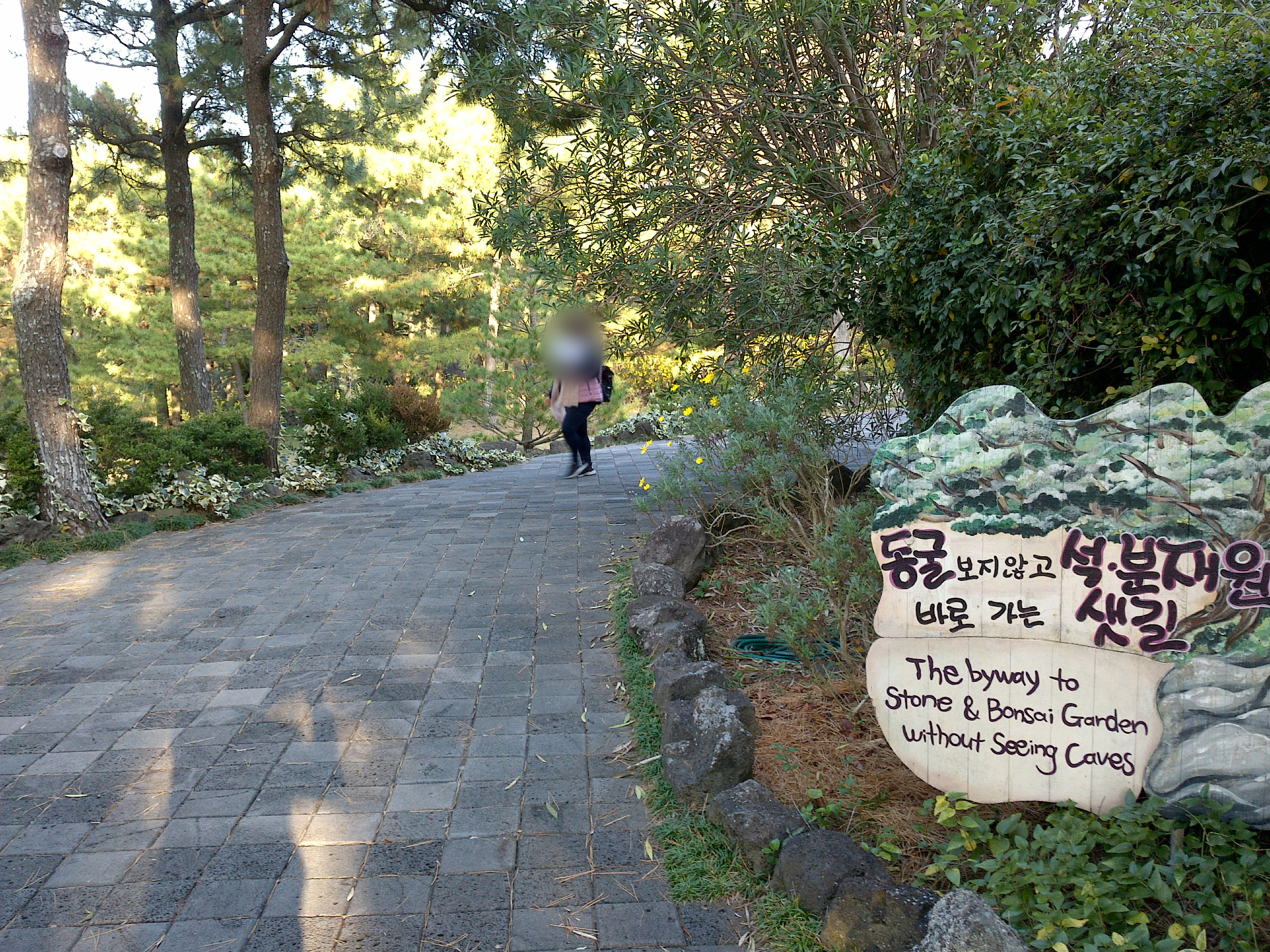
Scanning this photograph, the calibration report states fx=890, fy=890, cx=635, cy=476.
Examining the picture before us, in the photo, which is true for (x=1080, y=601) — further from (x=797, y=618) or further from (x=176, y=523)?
(x=176, y=523)

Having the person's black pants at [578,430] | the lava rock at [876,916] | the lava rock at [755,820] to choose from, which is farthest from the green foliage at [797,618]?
the person's black pants at [578,430]

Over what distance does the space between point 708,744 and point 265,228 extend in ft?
31.5

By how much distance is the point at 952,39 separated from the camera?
4.62 m

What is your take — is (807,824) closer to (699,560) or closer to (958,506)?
(958,506)

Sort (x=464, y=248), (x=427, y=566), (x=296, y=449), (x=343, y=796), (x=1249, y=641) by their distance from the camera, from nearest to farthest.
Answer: (x=1249, y=641) → (x=343, y=796) → (x=427, y=566) → (x=296, y=449) → (x=464, y=248)

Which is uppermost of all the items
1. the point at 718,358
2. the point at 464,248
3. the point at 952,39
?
the point at 464,248

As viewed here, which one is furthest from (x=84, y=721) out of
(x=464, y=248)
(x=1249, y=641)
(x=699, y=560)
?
(x=464, y=248)

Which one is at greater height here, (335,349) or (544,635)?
(335,349)

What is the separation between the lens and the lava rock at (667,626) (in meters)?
4.18

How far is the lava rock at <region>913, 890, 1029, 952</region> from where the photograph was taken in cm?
220

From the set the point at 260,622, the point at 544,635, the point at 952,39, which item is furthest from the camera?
the point at 260,622

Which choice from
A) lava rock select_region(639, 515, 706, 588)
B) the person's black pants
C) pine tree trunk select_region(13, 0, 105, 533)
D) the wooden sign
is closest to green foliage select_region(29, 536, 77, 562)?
pine tree trunk select_region(13, 0, 105, 533)

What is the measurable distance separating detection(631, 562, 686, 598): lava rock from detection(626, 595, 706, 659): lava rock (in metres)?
0.15

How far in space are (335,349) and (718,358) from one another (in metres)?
16.9
